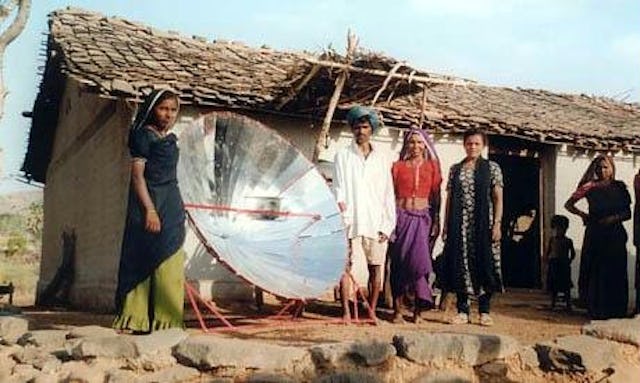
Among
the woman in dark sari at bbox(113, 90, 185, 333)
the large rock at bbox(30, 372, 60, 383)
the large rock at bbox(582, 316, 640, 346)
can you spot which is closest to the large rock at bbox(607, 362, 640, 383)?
the large rock at bbox(582, 316, 640, 346)

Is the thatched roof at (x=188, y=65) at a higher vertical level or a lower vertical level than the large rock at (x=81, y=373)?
higher

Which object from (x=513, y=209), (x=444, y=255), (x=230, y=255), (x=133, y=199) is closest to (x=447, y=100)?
(x=513, y=209)

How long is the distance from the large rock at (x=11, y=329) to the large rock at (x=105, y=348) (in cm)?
121

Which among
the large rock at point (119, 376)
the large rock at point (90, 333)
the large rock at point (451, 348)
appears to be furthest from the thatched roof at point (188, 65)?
the large rock at point (119, 376)

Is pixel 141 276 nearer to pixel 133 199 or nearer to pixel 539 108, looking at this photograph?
pixel 133 199

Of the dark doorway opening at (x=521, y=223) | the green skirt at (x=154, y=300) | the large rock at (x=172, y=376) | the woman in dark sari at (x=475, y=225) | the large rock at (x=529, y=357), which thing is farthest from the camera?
the dark doorway opening at (x=521, y=223)

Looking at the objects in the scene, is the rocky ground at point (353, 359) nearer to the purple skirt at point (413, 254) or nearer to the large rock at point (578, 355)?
the large rock at point (578, 355)

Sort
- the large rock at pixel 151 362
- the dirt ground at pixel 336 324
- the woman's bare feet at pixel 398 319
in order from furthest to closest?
the woman's bare feet at pixel 398 319 → the dirt ground at pixel 336 324 → the large rock at pixel 151 362

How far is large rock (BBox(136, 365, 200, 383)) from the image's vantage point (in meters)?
3.76

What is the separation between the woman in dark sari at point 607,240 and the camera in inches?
Result: 243

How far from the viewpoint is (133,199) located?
4.34m

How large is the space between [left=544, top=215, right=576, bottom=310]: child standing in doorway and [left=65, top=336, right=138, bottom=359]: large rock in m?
5.35

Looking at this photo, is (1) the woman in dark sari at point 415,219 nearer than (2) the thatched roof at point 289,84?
Yes

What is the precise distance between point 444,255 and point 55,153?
423 inches
